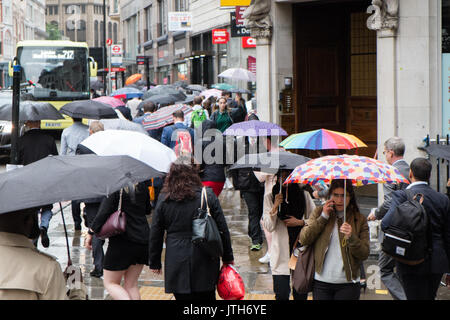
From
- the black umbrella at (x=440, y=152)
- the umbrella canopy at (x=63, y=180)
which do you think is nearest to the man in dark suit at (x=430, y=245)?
the black umbrella at (x=440, y=152)

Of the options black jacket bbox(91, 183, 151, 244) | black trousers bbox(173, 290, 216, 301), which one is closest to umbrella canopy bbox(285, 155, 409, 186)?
black trousers bbox(173, 290, 216, 301)

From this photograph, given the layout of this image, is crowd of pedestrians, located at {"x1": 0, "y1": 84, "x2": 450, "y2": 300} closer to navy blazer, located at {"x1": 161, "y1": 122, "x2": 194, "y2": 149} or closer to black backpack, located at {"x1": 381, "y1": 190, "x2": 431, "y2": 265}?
black backpack, located at {"x1": 381, "y1": 190, "x2": 431, "y2": 265}

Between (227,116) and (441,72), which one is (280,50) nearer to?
(227,116)

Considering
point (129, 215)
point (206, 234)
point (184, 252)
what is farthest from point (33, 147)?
point (206, 234)

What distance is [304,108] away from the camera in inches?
583

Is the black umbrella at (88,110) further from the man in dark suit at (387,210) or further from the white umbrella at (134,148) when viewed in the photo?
the man in dark suit at (387,210)

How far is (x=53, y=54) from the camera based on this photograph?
94.0 ft

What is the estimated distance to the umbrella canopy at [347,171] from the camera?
580 centimetres

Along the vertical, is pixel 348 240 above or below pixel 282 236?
above

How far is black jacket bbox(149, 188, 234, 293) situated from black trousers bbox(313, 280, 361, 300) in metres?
0.86

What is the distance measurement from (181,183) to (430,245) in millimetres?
2247

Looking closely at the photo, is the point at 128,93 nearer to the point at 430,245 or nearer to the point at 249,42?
the point at 249,42
